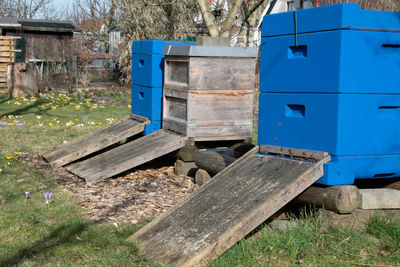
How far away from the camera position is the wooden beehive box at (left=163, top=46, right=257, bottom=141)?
23.1 ft

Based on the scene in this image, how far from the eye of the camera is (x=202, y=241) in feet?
13.0

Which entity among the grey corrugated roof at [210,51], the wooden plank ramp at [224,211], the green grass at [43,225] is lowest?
the green grass at [43,225]

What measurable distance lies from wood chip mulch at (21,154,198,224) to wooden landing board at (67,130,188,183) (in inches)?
5.6

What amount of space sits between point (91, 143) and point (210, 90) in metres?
2.18

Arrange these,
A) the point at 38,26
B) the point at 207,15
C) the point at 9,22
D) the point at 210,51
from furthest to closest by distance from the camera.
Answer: the point at 38,26 → the point at 9,22 → the point at 207,15 → the point at 210,51

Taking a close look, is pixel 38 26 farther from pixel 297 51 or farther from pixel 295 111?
pixel 295 111

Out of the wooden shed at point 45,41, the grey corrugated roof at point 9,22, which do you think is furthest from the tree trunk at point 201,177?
the grey corrugated roof at point 9,22

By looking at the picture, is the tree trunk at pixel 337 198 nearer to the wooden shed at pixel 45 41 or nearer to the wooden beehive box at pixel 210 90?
the wooden beehive box at pixel 210 90

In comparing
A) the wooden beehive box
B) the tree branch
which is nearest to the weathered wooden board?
the wooden beehive box

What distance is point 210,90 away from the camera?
7172 mm

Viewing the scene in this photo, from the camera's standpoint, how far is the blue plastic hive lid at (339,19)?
4.46m

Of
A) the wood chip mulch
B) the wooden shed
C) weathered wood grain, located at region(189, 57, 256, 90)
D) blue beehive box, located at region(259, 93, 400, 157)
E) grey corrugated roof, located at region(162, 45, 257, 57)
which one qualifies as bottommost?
the wood chip mulch

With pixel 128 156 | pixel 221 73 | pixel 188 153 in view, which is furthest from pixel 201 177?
pixel 221 73

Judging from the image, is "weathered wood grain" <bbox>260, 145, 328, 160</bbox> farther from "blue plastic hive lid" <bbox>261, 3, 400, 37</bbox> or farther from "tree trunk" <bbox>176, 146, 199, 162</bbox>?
"tree trunk" <bbox>176, 146, 199, 162</bbox>
